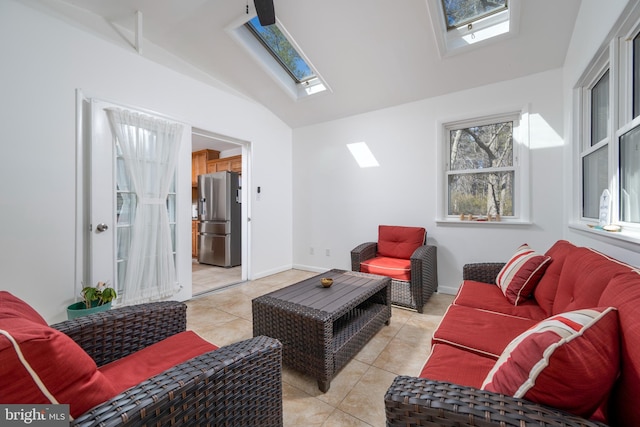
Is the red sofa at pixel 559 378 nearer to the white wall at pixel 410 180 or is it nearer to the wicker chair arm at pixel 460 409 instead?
the wicker chair arm at pixel 460 409

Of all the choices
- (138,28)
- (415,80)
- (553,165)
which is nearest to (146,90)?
(138,28)

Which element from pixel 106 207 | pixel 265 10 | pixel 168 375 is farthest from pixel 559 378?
pixel 106 207

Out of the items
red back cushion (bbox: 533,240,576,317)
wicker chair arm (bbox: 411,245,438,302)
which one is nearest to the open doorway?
wicker chair arm (bbox: 411,245,438,302)

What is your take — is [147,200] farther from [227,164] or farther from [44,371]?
[227,164]

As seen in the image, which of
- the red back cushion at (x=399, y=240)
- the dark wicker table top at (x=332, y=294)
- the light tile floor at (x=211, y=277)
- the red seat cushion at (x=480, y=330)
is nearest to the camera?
the red seat cushion at (x=480, y=330)

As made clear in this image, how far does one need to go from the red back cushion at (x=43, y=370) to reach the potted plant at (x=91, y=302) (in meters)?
1.79

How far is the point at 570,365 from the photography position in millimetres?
653

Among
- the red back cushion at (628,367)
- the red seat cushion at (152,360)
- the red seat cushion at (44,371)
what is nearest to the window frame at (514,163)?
the red back cushion at (628,367)

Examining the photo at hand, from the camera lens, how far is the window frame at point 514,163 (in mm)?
2811

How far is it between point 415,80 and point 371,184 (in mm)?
1402

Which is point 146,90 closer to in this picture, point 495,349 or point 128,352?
point 128,352

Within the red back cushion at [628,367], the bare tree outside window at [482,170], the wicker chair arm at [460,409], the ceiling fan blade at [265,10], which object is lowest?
the wicker chair arm at [460,409]

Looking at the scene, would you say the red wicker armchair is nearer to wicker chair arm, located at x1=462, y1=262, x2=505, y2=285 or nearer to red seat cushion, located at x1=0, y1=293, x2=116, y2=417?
red seat cushion, located at x1=0, y1=293, x2=116, y2=417

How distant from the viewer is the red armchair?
2.67m
